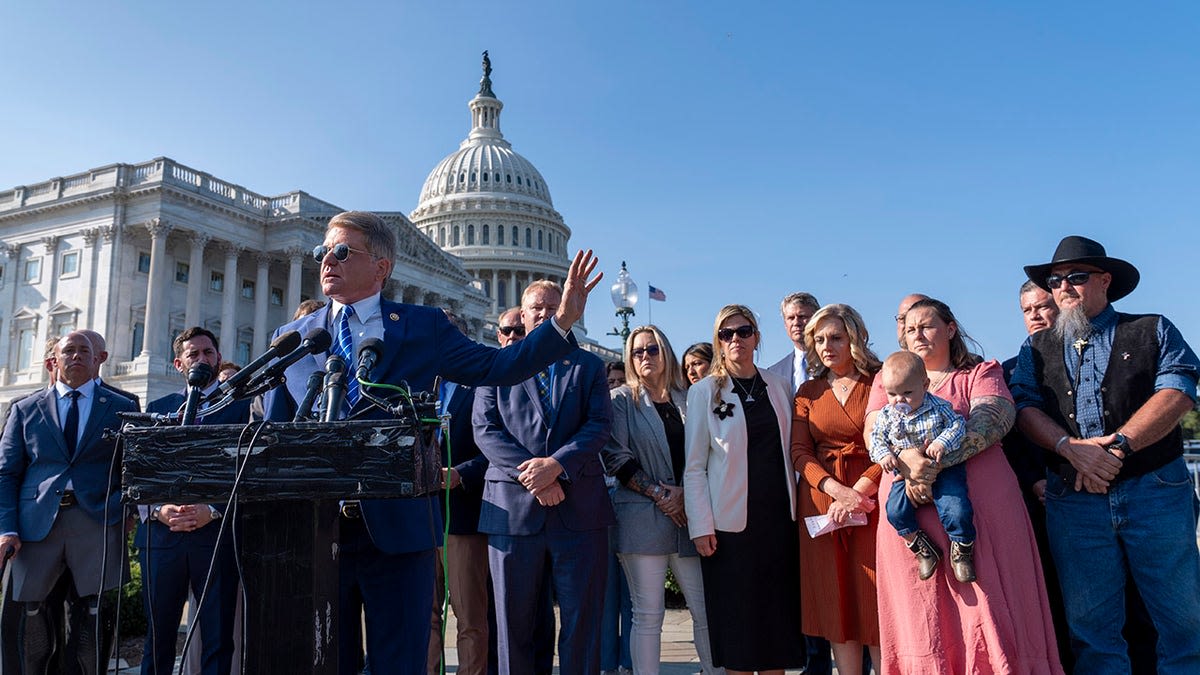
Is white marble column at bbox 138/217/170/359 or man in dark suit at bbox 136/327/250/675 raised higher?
white marble column at bbox 138/217/170/359

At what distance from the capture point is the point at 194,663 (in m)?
5.14

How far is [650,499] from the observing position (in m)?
5.05

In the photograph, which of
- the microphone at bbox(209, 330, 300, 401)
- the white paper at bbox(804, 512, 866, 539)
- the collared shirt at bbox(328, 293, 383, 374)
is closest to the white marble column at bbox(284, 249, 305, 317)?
the white paper at bbox(804, 512, 866, 539)

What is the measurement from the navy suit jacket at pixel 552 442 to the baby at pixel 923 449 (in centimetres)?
145

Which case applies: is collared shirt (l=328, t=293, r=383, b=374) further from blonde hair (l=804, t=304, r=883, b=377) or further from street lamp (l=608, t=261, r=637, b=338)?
street lamp (l=608, t=261, r=637, b=338)

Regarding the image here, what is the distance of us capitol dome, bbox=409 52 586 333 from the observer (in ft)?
Result: 275

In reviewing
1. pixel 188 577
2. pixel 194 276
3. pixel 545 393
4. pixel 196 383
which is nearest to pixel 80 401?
pixel 188 577

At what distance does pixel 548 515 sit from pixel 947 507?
1925 mm

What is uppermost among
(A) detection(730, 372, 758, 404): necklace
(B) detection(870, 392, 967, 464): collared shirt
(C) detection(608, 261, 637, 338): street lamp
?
(C) detection(608, 261, 637, 338): street lamp

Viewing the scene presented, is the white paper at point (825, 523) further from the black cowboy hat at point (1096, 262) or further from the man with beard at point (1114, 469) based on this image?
the black cowboy hat at point (1096, 262)

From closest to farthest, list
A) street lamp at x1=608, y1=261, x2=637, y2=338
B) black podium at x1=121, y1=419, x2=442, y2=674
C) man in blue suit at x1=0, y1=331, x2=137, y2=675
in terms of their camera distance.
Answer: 1. black podium at x1=121, y1=419, x2=442, y2=674
2. man in blue suit at x1=0, y1=331, x2=137, y2=675
3. street lamp at x1=608, y1=261, x2=637, y2=338

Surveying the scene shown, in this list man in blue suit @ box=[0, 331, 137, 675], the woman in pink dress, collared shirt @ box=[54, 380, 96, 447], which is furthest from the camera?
collared shirt @ box=[54, 380, 96, 447]

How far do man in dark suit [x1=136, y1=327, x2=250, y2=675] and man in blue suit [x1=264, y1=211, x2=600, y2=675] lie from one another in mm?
1581

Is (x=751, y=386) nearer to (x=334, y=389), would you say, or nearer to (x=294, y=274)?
(x=334, y=389)
